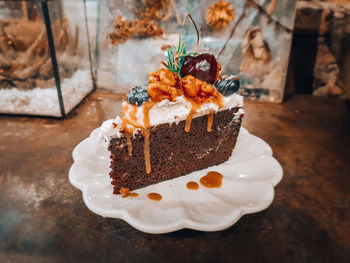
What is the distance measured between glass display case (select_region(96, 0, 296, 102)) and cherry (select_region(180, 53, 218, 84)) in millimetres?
655

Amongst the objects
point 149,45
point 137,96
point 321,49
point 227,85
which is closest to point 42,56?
point 149,45

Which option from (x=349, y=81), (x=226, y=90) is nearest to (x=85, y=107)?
(x=226, y=90)

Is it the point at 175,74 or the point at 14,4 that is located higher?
the point at 14,4

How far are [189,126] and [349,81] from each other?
159 centimetres

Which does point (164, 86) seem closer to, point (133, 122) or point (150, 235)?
point (133, 122)

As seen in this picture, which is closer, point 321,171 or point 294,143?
point 321,171

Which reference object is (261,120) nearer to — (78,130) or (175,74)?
(175,74)

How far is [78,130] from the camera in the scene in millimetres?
1765

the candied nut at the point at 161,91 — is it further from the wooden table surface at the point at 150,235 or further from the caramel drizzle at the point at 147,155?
the wooden table surface at the point at 150,235

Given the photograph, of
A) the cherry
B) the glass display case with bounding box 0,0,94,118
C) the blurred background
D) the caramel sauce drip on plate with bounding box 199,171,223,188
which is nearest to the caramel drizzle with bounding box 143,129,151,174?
the caramel sauce drip on plate with bounding box 199,171,223,188

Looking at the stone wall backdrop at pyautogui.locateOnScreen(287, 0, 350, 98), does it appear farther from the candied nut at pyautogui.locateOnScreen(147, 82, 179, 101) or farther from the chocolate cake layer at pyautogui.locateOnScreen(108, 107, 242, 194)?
the candied nut at pyautogui.locateOnScreen(147, 82, 179, 101)

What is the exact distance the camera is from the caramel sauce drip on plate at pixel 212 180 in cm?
126

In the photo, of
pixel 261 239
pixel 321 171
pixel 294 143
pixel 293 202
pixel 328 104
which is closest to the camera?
pixel 261 239

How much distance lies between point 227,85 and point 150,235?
702 millimetres
